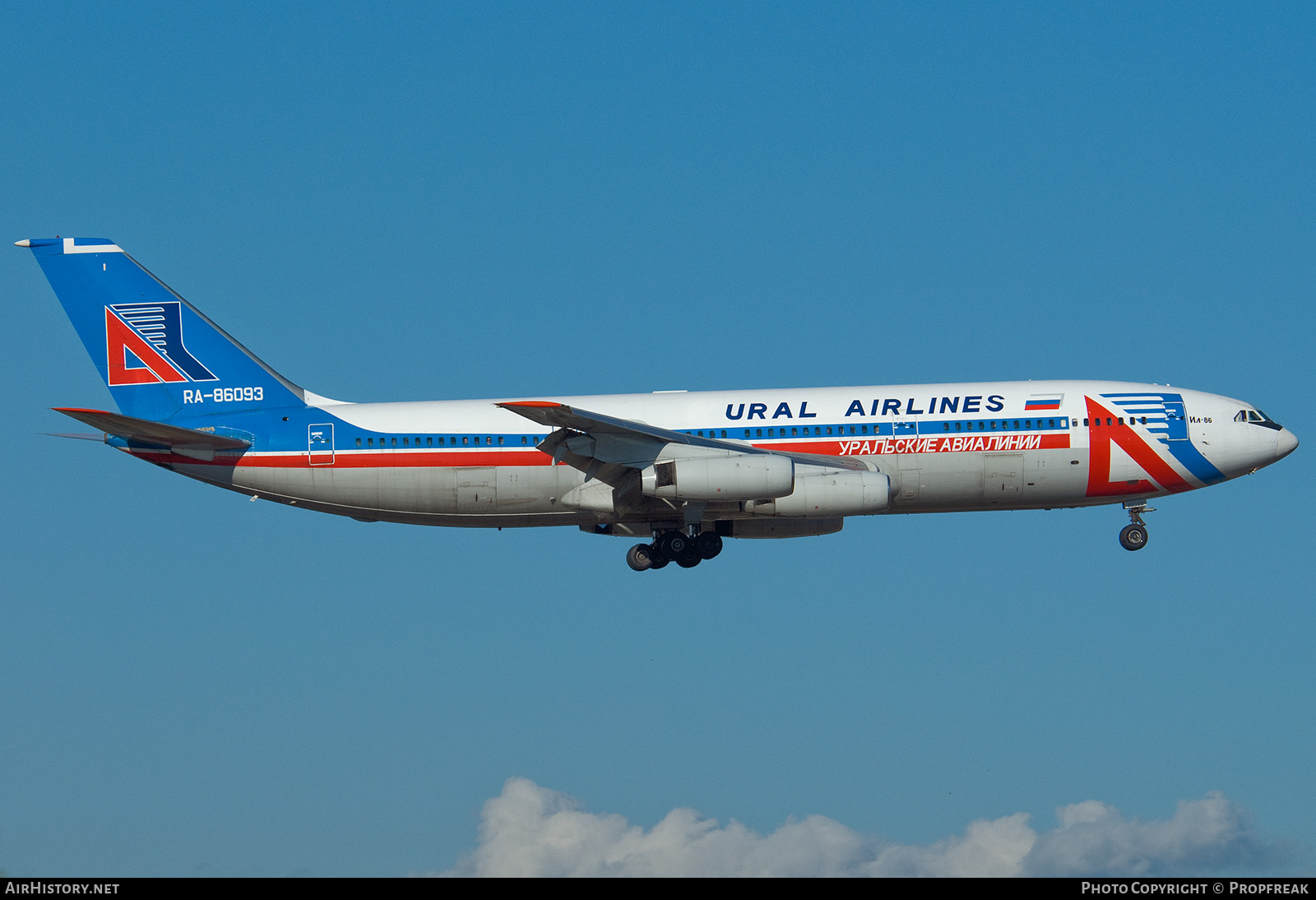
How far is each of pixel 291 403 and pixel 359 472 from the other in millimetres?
3347

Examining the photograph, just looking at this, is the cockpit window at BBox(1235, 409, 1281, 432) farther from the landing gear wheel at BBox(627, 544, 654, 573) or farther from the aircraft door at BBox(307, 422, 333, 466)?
the aircraft door at BBox(307, 422, 333, 466)

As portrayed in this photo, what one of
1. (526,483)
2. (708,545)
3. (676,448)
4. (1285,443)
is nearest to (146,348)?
(526,483)

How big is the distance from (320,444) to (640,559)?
10004mm

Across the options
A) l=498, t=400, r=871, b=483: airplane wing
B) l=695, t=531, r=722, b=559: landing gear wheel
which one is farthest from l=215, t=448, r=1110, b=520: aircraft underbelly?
l=695, t=531, r=722, b=559: landing gear wheel

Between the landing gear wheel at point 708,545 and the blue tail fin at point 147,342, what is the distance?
1256cm

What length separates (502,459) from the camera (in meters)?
43.5

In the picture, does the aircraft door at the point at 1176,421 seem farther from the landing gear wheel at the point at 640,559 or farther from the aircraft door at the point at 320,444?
the aircraft door at the point at 320,444

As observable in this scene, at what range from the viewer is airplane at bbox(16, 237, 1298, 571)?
42719 millimetres

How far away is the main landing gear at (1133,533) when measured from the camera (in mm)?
46438

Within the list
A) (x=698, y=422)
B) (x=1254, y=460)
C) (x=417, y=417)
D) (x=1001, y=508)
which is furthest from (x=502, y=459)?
(x=1254, y=460)

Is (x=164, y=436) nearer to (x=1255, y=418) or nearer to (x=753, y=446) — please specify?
(x=753, y=446)

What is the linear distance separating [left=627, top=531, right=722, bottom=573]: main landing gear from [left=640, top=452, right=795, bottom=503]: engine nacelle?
3.71 meters

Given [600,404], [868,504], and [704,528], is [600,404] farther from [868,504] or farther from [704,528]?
[868,504]
